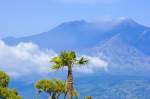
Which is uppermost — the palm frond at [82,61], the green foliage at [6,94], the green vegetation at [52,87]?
the green vegetation at [52,87]

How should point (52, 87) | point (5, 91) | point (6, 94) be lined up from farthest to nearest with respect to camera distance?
point (52, 87)
point (5, 91)
point (6, 94)

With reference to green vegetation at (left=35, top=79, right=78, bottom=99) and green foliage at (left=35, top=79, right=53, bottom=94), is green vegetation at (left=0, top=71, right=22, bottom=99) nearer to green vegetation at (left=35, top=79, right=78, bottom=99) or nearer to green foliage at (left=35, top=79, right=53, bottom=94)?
green vegetation at (left=35, top=79, right=78, bottom=99)

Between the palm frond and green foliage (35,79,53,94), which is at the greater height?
green foliage (35,79,53,94)

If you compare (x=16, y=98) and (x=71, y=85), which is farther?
(x=16, y=98)

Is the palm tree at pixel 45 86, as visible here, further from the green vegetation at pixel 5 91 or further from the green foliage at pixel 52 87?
the green vegetation at pixel 5 91

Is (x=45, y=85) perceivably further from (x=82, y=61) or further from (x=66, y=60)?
(x=82, y=61)

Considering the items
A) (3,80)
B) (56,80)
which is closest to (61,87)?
(56,80)

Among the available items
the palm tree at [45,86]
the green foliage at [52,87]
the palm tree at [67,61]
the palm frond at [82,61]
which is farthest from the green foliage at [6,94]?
the palm frond at [82,61]

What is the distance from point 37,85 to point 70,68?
185ft

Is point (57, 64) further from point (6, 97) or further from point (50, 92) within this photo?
point (50, 92)

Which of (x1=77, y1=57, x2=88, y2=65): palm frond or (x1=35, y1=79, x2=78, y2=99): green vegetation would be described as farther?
(x1=35, y1=79, x2=78, y2=99): green vegetation

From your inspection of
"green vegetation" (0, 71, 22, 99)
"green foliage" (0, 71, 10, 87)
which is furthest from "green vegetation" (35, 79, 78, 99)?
"green vegetation" (0, 71, 22, 99)

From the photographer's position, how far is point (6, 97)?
86750 mm

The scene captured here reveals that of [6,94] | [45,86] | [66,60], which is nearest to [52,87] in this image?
[45,86]
